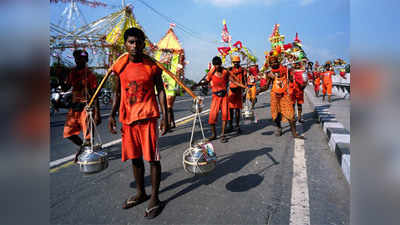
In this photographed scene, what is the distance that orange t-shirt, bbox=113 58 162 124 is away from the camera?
8.25 ft

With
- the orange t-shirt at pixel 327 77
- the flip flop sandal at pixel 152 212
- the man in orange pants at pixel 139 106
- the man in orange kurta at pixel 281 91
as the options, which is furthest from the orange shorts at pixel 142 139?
the orange t-shirt at pixel 327 77

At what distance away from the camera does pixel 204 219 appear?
2.39 meters

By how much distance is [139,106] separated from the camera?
8.30 ft

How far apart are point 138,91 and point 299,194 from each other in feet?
7.47

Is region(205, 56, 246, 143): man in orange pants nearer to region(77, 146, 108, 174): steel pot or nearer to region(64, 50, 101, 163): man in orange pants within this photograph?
region(64, 50, 101, 163): man in orange pants

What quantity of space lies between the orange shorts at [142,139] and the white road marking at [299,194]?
5.18 ft

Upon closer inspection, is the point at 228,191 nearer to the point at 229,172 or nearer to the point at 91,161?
the point at 229,172

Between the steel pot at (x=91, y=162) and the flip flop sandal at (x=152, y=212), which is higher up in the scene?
the steel pot at (x=91, y=162)

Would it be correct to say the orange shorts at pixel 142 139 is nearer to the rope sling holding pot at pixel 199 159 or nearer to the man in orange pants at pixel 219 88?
the rope sling holding pot at pixel 199 159

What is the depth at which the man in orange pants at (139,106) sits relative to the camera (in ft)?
8.21
